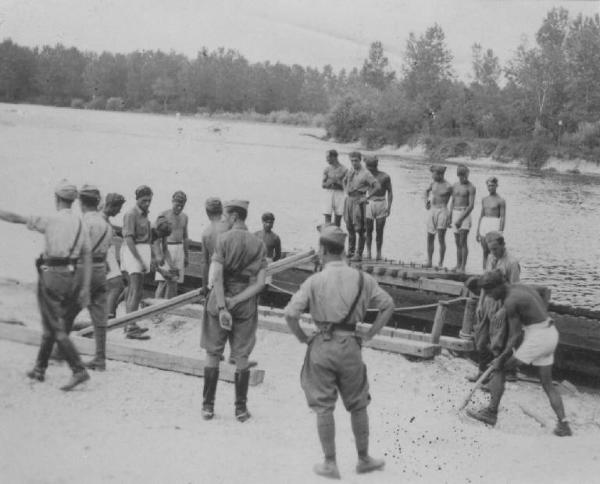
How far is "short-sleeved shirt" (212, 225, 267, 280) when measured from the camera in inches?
229

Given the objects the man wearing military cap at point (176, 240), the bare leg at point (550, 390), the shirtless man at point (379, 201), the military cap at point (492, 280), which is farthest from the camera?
the shirtless man at point (379, 201)

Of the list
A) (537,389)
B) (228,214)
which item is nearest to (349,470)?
(228,214)

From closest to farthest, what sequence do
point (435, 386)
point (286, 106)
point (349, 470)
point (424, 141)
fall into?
point (349, 470), point (435, 386), point (424, 141), point (286, 106)

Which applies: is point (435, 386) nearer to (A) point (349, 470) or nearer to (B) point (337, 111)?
(A) point (349, 470)

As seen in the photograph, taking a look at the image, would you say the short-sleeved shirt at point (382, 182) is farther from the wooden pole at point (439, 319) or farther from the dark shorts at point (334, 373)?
the dark shorts at point (334, 373)

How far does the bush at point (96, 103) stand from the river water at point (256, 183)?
5.11m

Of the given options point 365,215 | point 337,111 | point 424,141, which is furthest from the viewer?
point 337,111

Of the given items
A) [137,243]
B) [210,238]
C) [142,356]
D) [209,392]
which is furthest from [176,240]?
[209,392]

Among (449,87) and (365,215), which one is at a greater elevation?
(449,87)

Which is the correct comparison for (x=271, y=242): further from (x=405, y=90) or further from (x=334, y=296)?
(x=405, y=90)

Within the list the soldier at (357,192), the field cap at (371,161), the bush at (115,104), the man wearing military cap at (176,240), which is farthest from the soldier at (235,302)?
the bush at (115,104)

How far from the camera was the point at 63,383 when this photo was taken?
6.28 metres

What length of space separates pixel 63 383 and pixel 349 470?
2706 millimetres

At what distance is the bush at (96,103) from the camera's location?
6266 centimetres
